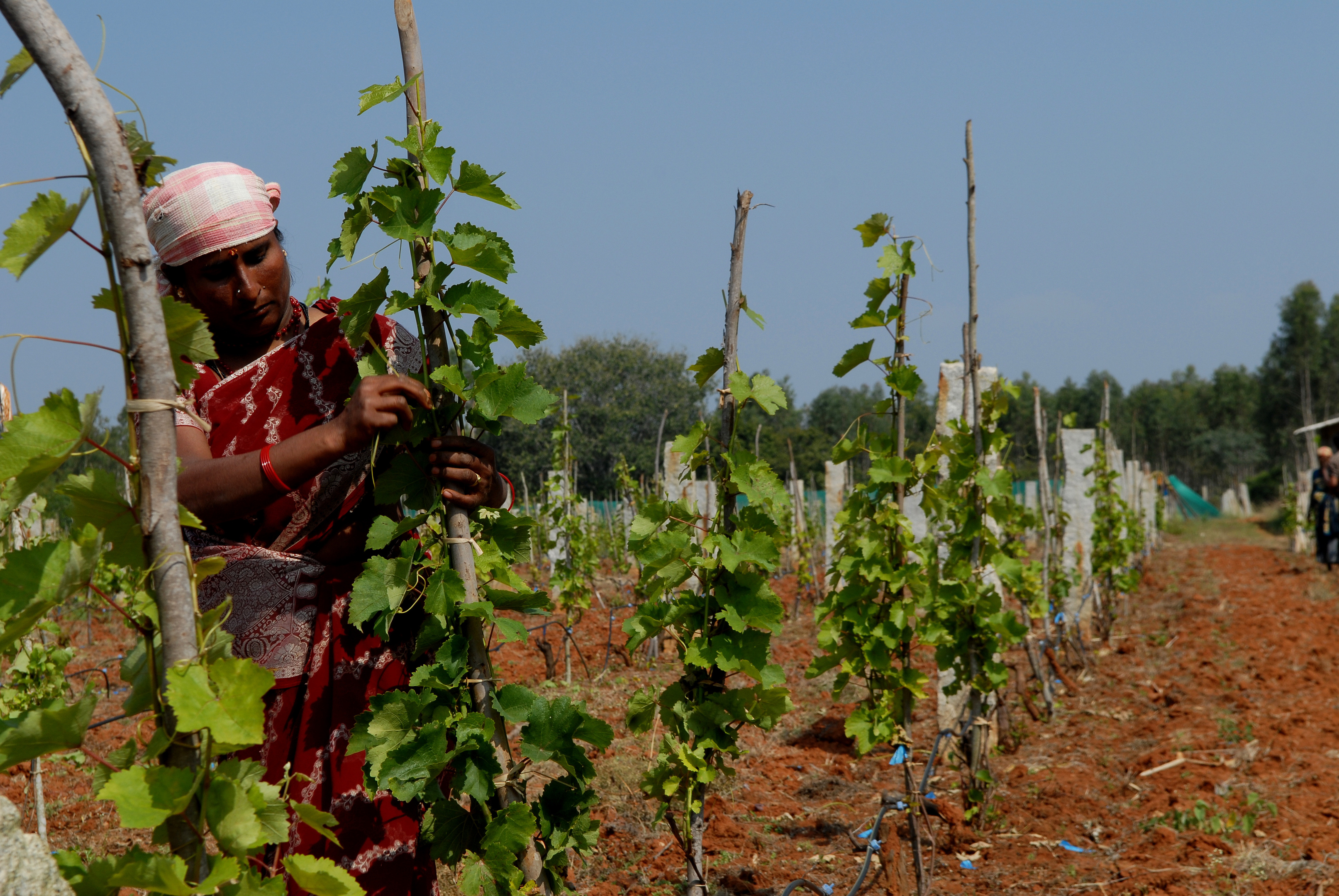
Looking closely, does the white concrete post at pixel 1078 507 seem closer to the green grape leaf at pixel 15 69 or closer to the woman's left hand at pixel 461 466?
the woman's left hand at pixel 461 466

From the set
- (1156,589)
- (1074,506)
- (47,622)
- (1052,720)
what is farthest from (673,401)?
(47,622)

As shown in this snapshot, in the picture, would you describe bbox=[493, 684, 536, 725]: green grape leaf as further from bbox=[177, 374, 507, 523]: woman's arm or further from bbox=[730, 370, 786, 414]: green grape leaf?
bbox=[730, 370, 786, 414]: green grape leaf

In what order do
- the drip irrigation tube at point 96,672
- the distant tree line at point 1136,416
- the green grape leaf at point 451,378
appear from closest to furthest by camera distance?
the green grape leaf at point 451,378
the drip irrigation tube at point 96,672
the distant tree line at point 1136,416

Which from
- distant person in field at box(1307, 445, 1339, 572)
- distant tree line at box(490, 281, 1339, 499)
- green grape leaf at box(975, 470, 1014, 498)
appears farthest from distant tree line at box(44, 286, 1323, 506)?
green grape leaf at box(975, 470, 1014, 498)

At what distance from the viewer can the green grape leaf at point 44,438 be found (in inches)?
42.3

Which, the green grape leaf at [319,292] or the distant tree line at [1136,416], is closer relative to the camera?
the green grape leaf at [319,292]

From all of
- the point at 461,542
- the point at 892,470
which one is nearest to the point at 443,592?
the point at 461,542

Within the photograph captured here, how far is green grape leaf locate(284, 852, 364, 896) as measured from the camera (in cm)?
117

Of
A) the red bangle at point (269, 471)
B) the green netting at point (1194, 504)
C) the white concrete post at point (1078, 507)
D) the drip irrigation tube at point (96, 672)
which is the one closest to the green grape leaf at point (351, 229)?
the red bangle at point (269, 471)

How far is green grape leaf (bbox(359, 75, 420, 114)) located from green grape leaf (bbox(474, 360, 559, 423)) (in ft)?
1.72

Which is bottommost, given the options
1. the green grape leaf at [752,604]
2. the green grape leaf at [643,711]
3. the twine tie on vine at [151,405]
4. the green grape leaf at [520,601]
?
the green grape leaf at [643,711]

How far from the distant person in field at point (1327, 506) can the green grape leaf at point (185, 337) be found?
9.77 m

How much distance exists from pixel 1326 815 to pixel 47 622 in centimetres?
536

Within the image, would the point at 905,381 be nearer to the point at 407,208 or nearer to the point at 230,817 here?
the point at 407,208
